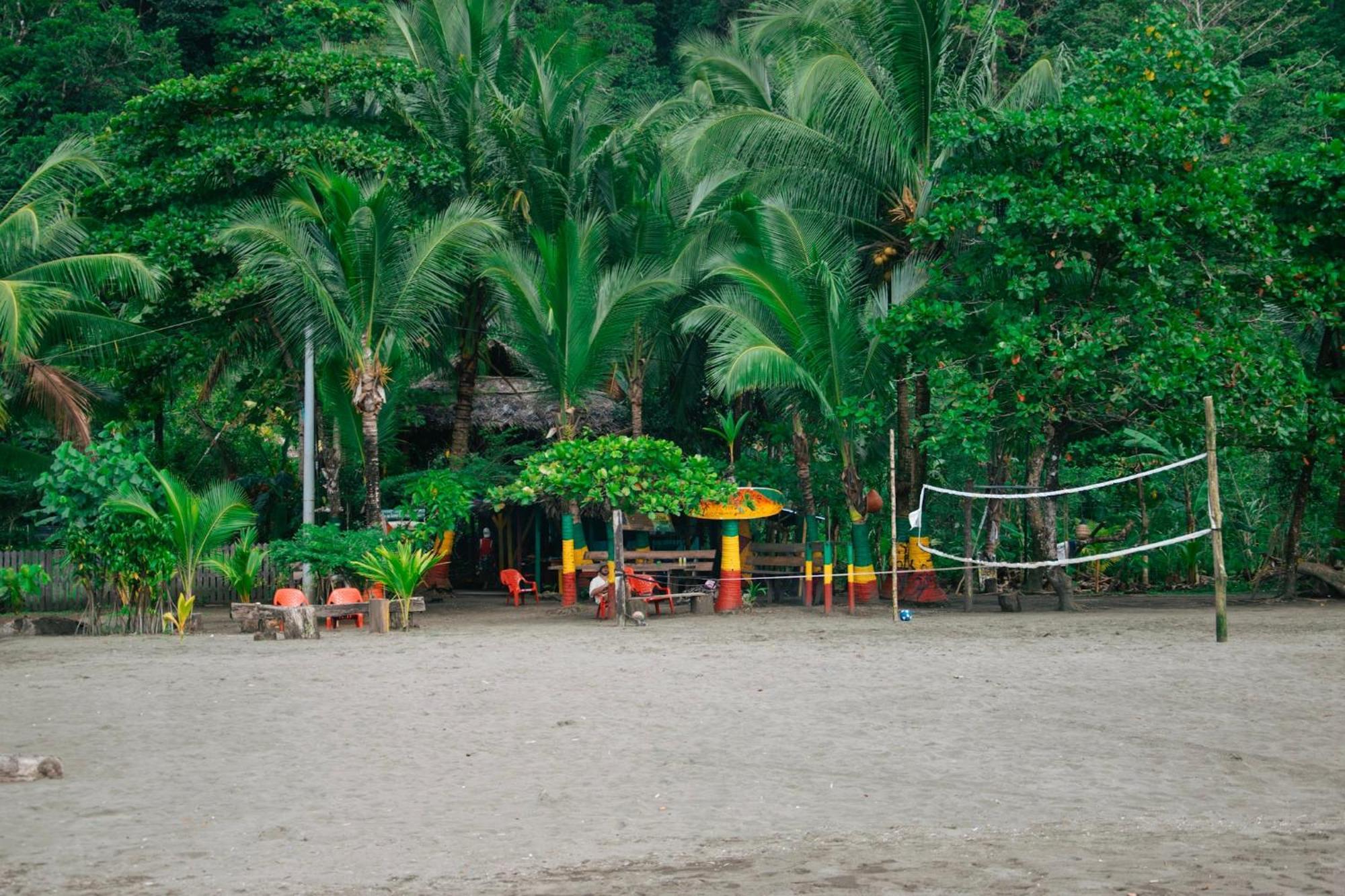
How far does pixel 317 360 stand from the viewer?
1959 centimetres

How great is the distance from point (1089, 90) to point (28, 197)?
1428 centimetres

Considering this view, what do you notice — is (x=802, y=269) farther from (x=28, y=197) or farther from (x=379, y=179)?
(x=28, y=197)

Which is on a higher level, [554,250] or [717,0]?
[717,0]

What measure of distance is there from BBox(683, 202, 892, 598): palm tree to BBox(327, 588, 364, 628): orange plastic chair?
4949 mm

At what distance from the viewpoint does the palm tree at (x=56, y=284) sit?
61.6 ft

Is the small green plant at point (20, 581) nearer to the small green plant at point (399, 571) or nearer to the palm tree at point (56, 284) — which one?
the palm tree at point (56, 284)

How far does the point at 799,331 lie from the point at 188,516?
7.53 meters

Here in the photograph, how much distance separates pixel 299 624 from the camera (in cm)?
1519

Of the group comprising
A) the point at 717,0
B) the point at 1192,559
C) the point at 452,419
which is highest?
the point at 717,0

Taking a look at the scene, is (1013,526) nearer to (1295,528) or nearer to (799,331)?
(1295,528)

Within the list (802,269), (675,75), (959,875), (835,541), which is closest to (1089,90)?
(802,269)

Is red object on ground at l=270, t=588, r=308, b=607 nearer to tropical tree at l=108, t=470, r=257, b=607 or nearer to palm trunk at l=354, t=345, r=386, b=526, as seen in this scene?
tropical tree at l=108, t=470, r=257, b=607

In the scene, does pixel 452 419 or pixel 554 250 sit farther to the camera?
pixel 452 419

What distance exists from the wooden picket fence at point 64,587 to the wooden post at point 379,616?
15.4 ft
